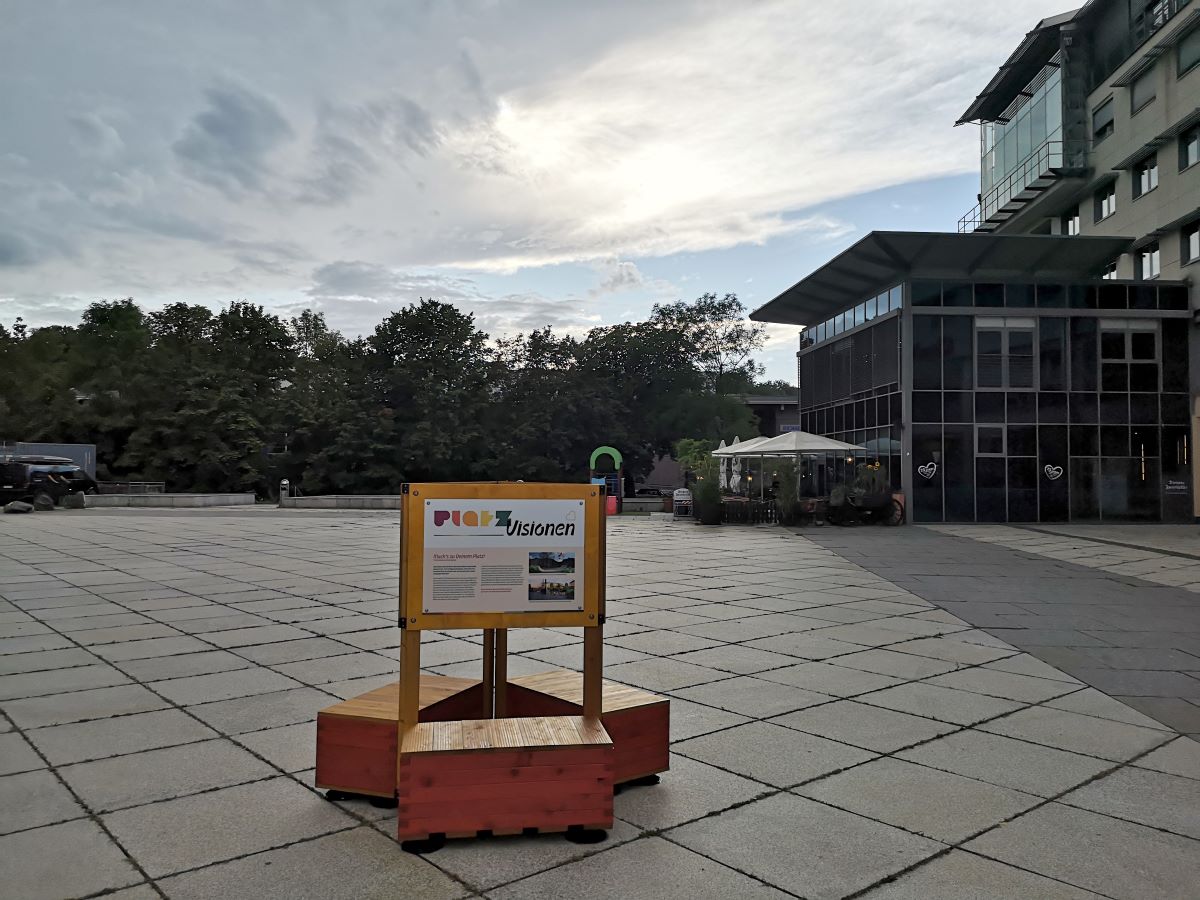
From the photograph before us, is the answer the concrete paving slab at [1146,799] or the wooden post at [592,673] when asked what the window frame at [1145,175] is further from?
the wooden post at [592,673]

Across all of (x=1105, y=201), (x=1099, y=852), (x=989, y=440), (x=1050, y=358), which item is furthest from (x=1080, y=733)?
(x=1105, y=201)

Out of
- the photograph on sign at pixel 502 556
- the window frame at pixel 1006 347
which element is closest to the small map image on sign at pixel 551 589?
the photograph on sign at pixel 502 556

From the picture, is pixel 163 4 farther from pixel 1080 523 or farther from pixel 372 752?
pixel 1080 523

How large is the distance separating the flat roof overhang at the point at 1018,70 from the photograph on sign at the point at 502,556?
34.9 meters

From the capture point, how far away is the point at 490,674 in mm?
4160

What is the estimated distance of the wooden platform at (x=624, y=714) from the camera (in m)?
3.95

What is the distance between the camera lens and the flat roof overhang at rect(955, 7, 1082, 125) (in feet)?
104

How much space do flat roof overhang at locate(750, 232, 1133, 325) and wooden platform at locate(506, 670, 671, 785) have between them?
22456mm

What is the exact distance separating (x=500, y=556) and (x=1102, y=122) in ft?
112

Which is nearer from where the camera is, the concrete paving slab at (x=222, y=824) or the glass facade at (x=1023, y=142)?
the concrete paving slab at (x=222, y=824)

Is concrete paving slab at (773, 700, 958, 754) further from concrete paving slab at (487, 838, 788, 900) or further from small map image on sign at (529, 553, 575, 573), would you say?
small map image on sign at (529, 553, 575, 573)

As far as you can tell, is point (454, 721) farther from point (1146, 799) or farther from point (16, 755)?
point (1146, 799)

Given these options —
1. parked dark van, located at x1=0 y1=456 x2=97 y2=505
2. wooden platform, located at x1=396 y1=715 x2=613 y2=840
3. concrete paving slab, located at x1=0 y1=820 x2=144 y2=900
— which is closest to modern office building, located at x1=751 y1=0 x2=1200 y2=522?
wooden platform, located at x1=396 y1=715 x2=613 y2=840

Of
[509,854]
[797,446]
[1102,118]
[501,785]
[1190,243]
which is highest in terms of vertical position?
[1102,118]
